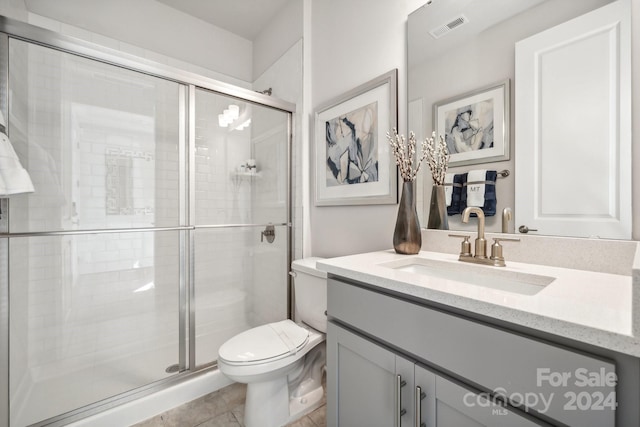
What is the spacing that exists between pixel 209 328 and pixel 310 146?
152cm

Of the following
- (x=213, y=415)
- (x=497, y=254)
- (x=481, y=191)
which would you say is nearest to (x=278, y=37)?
(x=481, y=191)

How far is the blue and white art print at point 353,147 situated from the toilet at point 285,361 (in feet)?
1.99

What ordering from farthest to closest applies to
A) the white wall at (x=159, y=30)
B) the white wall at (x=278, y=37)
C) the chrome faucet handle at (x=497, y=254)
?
the white wall at (x=278, y=37) < the white wall at (x=159, y=30) < the chrome faucet handle at (x=497, y=254)

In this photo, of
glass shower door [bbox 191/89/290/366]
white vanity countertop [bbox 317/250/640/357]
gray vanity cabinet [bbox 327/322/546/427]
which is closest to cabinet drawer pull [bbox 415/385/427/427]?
gray vanity cabinet [bbox 327/322/546/427]

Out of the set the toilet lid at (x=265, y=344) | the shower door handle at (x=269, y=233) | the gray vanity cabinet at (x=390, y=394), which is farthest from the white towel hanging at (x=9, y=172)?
the gray vanity cabinet at (x=390, y=394)

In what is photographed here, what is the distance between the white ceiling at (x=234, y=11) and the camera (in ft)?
7.11

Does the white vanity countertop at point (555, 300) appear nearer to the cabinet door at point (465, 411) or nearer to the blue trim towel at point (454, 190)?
the cabinet door at point (465, 411)

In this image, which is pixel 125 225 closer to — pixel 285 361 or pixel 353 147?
pixel 285 361

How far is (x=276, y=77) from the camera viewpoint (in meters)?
2.33

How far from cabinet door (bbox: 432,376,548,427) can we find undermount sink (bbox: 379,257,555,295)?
375 mm

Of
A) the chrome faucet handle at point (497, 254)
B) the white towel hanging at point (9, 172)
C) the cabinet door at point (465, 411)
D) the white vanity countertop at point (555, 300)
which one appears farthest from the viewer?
the white towel hanging at point (9, 172)

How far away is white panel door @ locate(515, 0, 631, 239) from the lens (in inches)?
32.0

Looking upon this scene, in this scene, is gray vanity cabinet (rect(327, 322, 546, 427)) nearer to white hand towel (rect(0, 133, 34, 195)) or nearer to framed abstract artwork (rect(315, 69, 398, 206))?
framed abstract artwork (rect(315, 69, 398, 206))

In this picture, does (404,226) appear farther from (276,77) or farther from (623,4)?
(276,77)
